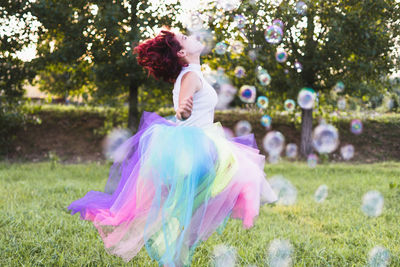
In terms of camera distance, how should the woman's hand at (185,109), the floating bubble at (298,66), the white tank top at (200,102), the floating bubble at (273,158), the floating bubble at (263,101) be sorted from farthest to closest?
1. the floating bubble at (273,158)
2. the floating bubble at (263,101)
3. the floating bubble at (298,66)
4. the white tank top at (200,102)
5. the woman's hand at (185,109)

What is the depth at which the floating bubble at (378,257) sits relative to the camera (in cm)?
308

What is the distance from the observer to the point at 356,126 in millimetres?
13398

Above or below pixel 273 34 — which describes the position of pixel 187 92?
below

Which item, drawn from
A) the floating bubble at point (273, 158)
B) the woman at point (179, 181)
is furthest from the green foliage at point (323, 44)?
the woman at point (179, 181)

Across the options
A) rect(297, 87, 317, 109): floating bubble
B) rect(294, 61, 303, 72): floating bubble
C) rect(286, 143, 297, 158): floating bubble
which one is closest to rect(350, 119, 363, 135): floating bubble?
rect(286, 143, 297, 158): floating bubble

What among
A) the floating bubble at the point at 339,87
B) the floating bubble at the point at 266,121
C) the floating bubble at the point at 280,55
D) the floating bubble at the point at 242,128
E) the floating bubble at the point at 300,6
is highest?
the floating bubble at the point at 300,6

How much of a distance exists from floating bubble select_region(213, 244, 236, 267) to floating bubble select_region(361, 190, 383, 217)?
2.25m

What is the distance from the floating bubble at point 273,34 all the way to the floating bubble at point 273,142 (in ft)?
14.5

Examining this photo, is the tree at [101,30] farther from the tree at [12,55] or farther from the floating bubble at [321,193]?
the floating bubble at [321,193]

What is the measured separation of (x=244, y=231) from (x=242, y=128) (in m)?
9.40

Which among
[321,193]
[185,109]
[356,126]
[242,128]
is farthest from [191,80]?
[356,126]

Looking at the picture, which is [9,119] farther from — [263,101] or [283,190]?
[283,190]

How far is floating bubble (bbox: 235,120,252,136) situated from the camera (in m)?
13.0

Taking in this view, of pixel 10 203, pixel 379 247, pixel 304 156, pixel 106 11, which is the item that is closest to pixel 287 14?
pixel 106 11
